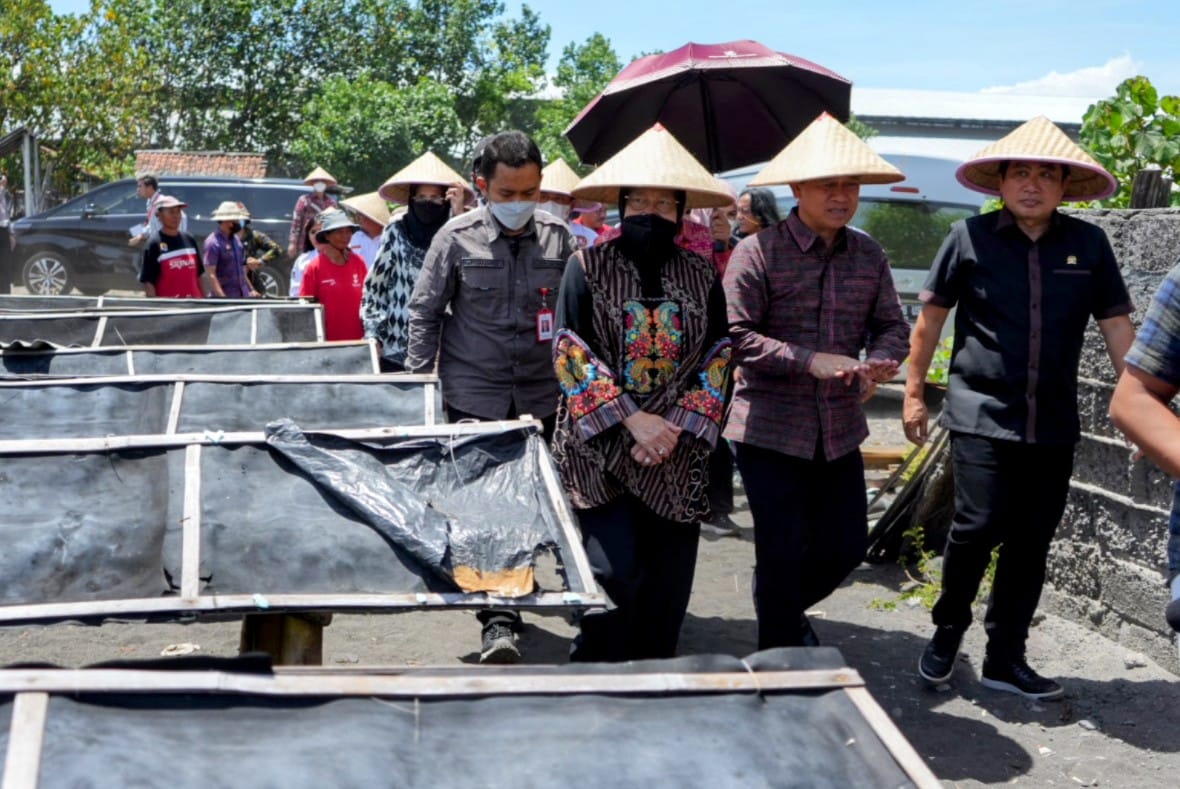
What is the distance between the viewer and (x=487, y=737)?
2.05 metres

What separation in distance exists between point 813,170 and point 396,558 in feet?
6.69

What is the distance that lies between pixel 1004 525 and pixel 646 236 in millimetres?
1670

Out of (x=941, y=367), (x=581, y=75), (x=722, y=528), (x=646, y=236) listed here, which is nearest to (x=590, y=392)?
(x=646, y=236)

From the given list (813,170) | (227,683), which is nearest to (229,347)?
(813,170)

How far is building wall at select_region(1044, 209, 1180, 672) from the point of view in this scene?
17.2ft

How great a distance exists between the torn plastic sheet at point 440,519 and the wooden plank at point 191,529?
216 millimetres

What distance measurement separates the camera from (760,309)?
458cm

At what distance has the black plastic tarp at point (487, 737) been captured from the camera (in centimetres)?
192

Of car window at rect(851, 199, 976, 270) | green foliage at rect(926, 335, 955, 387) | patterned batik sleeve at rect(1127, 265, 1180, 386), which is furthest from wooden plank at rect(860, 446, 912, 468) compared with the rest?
car window at rect(851, 199, 976, 270)

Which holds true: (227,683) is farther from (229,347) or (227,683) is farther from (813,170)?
(229,347)

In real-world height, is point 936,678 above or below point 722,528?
above

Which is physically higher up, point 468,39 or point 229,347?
point 468,39

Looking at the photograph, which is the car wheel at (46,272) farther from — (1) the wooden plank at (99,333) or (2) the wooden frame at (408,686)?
(2) the wooden frame at (408,686)

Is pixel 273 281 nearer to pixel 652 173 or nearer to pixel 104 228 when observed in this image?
pixel 104 228
